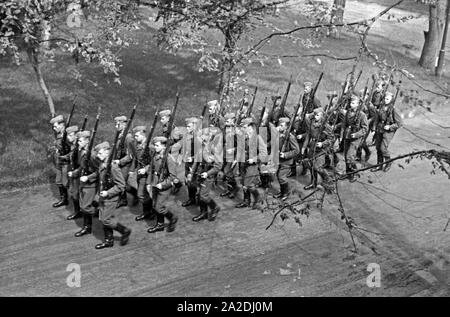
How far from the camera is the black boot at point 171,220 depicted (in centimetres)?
1040

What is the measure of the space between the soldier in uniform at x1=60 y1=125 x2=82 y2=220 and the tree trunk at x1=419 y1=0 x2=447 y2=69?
1356 cm

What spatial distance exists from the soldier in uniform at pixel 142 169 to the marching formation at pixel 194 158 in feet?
0.06

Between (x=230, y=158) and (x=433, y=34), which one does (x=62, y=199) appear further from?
(x=433, y=34)

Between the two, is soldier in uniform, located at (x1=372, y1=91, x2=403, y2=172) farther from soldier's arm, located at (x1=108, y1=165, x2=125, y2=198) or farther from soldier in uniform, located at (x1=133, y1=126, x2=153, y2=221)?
soldier's arm, located at (x1=108, y1=165, x2=125, y2=198)

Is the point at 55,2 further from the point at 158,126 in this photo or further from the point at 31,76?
Result: the point at 31,76

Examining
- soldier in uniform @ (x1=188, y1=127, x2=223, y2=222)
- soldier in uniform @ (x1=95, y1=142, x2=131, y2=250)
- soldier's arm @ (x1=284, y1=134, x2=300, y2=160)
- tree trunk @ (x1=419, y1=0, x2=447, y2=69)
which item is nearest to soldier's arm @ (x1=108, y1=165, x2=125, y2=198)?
soldier in uniform @ (x1=95, y1=142, x2=131, y2=250)

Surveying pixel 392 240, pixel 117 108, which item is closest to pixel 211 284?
pixel 392 240

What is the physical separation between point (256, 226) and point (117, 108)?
21.6 feet

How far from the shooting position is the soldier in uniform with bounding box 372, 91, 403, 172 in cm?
1321

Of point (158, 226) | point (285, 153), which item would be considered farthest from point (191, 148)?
point (285, 153)

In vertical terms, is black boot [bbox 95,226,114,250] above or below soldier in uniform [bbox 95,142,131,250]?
below

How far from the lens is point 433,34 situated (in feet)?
66.4

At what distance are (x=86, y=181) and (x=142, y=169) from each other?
3.50ft

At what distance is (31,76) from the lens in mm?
17250
